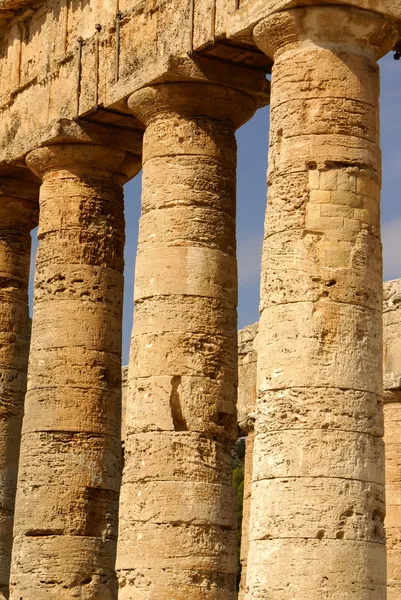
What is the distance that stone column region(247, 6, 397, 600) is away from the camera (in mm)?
17469

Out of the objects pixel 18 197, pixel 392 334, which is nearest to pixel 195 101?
pixel 18 197

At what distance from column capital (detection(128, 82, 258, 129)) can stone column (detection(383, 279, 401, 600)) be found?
612 cm

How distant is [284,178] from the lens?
18812 millimetres

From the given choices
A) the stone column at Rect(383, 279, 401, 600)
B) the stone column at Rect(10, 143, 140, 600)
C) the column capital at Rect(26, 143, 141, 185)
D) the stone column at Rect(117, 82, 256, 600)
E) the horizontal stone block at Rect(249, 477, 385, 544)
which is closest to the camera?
the horizontal stone block at Rect(249, 477, 385, 544)

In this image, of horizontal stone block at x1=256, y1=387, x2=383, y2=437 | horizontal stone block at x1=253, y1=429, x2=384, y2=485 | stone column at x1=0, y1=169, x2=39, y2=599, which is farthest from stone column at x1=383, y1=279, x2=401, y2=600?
horizontal stone block at x1=253, y1=429, x2=384, y2=485

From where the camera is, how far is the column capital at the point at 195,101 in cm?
2211

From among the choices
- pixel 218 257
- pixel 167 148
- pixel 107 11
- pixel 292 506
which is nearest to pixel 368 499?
pixel 292 506

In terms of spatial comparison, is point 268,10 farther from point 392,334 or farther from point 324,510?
point 392,334

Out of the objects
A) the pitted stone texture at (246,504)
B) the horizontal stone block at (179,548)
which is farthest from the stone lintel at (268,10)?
the pitted stone texture at (246,504)

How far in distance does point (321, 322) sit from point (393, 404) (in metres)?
9.66

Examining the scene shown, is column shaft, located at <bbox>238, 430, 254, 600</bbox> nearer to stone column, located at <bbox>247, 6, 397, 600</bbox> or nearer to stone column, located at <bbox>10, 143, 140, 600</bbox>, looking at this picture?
stone column, located at <bbox>10, 143, 140, 600</bbox>

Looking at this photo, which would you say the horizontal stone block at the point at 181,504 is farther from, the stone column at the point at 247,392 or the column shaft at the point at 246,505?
the stone column at the point at 247,392

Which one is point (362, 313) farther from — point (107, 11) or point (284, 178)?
point (107, 11)

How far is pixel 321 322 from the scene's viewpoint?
18.1 metres
